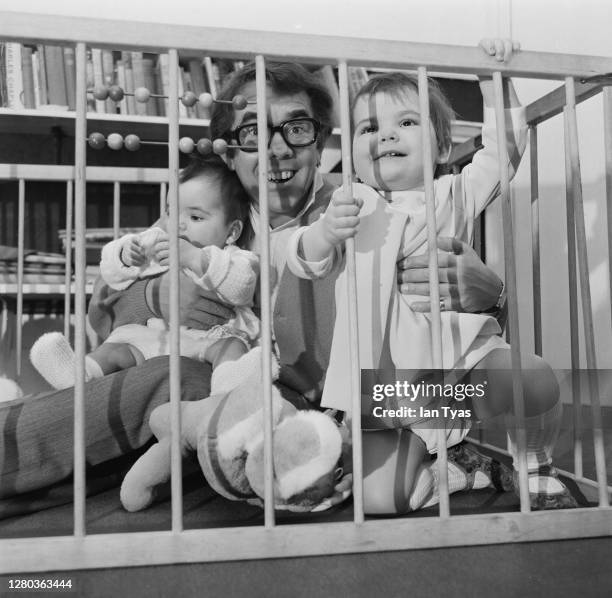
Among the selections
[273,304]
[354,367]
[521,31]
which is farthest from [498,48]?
[521,31]

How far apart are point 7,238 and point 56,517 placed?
4.75 feet

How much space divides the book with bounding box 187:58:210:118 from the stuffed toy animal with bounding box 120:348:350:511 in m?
1.32

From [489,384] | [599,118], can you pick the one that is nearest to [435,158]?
[489,384]

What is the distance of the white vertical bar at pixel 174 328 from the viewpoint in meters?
0.66

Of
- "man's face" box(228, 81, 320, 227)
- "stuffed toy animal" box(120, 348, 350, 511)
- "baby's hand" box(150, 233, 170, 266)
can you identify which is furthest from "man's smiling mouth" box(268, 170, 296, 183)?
"stuffed toy animal" box(120, 348, 350, 511)

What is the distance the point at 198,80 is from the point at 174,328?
1.45 m

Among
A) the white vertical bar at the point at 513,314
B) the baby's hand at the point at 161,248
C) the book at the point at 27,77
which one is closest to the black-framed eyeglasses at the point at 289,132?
the baby's hand at the point at 161,248

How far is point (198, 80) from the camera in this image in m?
1.92

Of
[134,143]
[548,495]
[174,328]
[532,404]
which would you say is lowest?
[548,495]

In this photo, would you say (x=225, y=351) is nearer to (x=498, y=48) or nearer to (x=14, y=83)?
(x=498, y=48)

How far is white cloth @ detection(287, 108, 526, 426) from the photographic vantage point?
2.89 ft

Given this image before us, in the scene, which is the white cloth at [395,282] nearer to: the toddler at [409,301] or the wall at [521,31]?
the toddler at [409,301]

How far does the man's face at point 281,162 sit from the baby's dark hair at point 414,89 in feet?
0.47

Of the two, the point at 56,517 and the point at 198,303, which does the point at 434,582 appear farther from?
the point at 198,303
